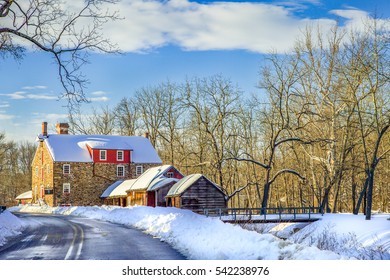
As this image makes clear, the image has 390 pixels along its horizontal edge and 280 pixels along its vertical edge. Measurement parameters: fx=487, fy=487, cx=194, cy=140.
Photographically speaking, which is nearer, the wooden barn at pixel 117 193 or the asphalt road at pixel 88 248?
the asphalt road at pixel 88 248

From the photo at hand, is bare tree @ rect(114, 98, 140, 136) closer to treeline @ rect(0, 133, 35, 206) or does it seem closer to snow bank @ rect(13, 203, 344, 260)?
treeline @ rect(0, 133, 35, 206)

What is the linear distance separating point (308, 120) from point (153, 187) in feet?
42.8

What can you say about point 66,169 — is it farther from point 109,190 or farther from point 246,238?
point 246,238

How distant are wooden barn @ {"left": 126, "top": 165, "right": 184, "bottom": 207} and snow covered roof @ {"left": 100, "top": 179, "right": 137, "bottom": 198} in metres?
0.64

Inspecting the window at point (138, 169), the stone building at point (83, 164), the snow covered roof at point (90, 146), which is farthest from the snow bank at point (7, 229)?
the window at point (138, 169)

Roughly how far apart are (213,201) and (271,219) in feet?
19.1

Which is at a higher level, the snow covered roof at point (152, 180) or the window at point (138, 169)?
the window at point (138, 169)

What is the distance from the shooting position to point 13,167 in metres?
39.4

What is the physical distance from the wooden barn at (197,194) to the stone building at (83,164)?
13.7m

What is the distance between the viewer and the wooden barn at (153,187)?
38.4 m

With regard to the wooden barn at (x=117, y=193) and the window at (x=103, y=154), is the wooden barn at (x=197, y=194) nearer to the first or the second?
the wooden barn at (x=117, y=193)

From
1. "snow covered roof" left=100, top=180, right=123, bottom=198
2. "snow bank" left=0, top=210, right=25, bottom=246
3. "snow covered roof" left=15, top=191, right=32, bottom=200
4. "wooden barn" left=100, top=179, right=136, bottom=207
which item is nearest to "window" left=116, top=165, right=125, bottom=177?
"wooden barn" left=100, top=179, right=136, bottom=207

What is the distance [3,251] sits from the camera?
40.6ft

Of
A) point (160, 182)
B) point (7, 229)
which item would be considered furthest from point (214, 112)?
point (7, 229)
